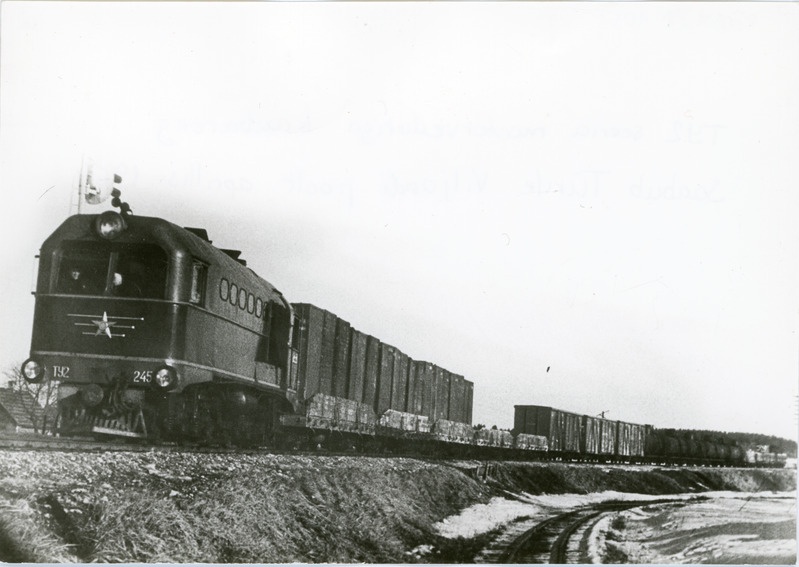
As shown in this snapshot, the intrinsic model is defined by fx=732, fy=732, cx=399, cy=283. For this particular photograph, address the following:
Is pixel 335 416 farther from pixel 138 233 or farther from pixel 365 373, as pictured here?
pixel 138 233

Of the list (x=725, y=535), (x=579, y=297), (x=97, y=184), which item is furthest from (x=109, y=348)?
(x=725, y=535)

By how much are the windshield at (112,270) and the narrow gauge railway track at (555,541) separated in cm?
663

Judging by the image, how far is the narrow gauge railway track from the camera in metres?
10.6

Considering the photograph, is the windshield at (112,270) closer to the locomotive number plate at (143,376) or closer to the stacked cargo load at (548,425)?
the locomotive number plate at (143,376)

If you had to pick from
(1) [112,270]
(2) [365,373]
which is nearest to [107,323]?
(1) [112,270]

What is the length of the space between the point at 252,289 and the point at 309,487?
191 inches

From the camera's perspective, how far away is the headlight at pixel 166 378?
1080 centimetres

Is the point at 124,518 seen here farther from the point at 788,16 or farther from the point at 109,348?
the point at 788,16

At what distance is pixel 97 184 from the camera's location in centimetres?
1096

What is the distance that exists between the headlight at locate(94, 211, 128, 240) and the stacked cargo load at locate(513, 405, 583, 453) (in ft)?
92.7

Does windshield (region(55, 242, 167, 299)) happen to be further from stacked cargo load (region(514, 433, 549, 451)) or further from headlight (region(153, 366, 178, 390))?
stacked cargo load (region(514, 433, 549, 451))

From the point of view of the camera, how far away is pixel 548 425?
36094 millimetres

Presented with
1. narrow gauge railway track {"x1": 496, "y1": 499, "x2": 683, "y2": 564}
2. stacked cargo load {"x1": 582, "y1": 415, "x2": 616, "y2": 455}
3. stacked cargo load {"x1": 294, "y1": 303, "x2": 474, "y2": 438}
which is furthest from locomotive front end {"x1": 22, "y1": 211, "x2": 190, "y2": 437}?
stacked cargo load {"x1": 582, "y1": 415, "x2": 616, "y2": 455}

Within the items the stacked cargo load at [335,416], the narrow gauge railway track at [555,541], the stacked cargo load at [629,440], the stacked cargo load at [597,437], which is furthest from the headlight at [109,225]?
the stacked cargo load at [629,440]
